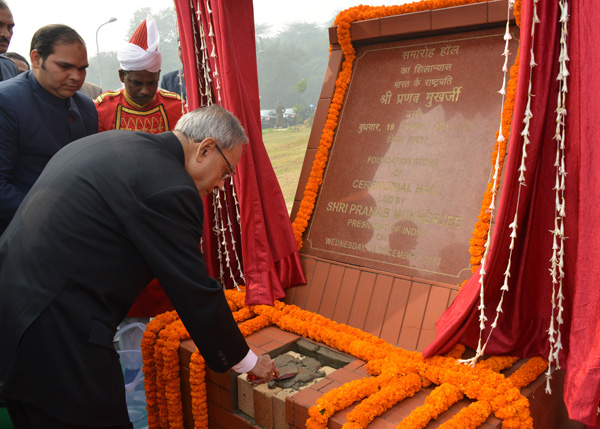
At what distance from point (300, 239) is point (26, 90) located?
1712mm

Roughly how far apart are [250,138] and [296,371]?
1.38m

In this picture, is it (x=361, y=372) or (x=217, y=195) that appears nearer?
(x=361, y=372)

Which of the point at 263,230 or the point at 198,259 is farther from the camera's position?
the point at 263,230

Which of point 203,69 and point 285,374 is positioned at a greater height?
point 203,69

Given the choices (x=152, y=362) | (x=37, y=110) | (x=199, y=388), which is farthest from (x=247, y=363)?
(x=37, y=110)

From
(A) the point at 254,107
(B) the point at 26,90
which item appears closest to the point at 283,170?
(A) the point at 254,107

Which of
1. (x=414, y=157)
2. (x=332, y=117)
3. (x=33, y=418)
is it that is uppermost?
(x=332, y=117)

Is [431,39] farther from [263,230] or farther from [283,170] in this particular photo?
[283,170]

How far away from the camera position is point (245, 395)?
90.0 inches

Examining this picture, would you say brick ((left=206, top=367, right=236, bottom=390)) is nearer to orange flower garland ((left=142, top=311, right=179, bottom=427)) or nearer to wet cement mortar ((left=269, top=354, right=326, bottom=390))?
wet cement mortar ((left=269, top=354, right=326, bottom=390))

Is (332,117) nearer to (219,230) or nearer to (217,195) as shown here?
(217,195)

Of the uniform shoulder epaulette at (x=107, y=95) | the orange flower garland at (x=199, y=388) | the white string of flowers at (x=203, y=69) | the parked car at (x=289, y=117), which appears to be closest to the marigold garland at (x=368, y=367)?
the orange flower garland at (x=199, y=388)

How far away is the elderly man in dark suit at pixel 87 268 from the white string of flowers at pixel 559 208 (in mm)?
1363

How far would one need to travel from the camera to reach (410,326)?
2463 mm
